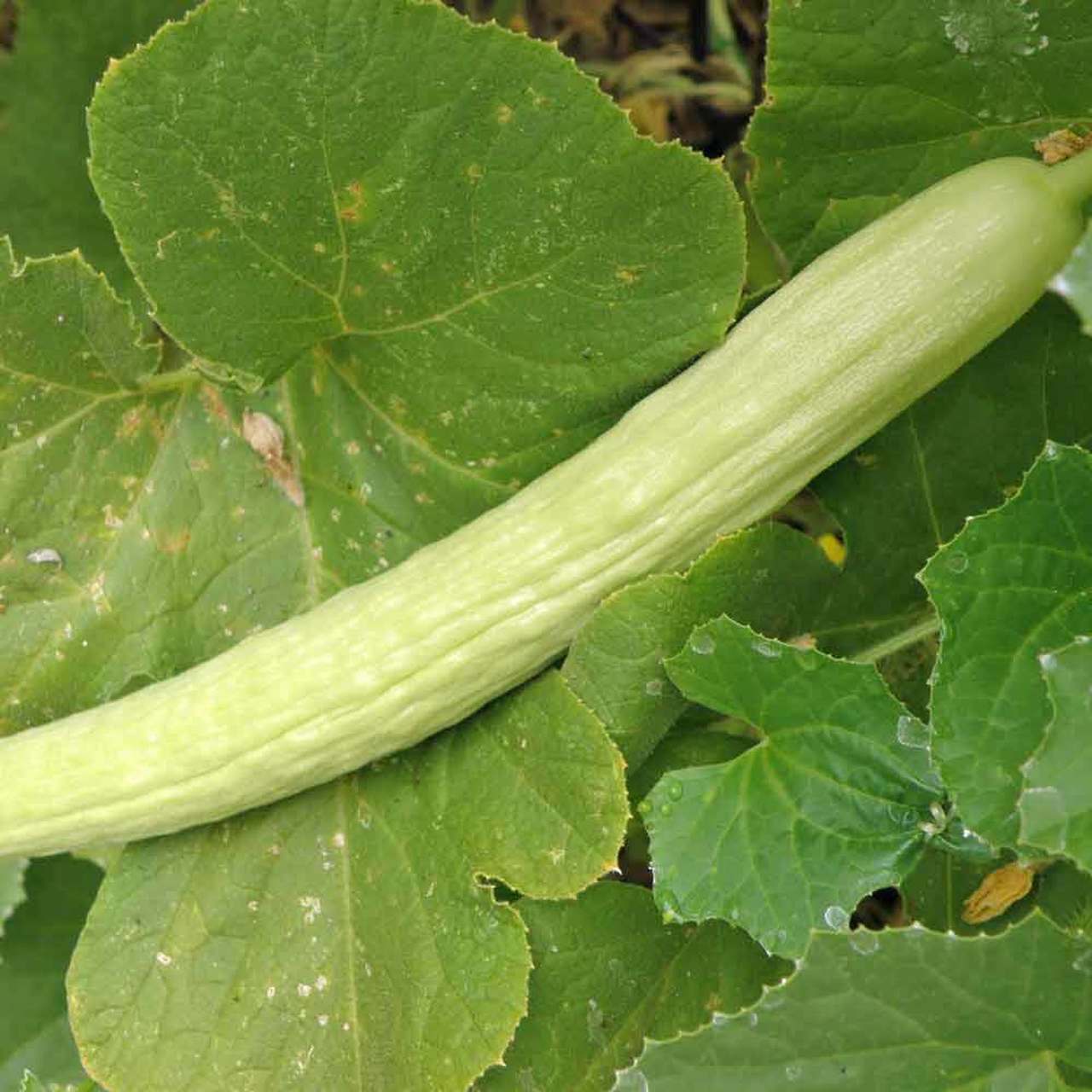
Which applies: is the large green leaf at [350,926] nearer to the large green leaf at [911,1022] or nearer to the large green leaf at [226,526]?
the large green leaf at [226,526]

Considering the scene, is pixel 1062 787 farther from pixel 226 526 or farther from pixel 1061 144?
pixel 226 526

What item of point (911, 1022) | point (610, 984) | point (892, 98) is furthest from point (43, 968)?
point (892, 98)

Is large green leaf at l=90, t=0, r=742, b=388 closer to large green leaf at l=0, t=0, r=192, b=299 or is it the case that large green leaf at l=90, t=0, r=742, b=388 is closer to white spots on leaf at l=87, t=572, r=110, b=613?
white spots on leaf at l=87, t=572, r=110, b=613

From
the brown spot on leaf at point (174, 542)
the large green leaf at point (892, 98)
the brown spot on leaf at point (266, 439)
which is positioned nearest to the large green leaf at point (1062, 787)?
the large green leaf at point (892, 98)

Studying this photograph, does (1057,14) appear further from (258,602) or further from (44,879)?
(44,879)

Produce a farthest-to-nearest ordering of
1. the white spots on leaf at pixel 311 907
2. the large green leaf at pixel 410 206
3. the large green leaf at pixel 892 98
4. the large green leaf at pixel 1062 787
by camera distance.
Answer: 1. the white spots on leaf at pixel 311 907
2. the large green leaf at pixel 892 98
3. the large green leaf at pixel 410 206
4. the large green leaf at pixel 1062 787

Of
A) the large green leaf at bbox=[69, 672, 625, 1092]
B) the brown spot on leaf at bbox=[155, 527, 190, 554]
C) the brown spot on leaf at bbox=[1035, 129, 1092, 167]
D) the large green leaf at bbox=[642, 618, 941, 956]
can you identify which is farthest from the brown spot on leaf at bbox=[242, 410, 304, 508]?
the brown spot on leaf at bbox=[1035, 129, 1092, 167]

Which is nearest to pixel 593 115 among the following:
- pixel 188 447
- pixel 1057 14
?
pixel 1057 14
